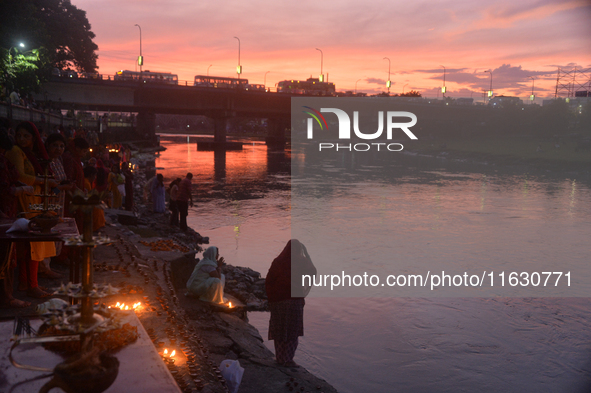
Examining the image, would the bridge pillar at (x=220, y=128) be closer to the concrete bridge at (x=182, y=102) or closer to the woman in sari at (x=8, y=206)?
the concrete bridge at (x=182, y=102)

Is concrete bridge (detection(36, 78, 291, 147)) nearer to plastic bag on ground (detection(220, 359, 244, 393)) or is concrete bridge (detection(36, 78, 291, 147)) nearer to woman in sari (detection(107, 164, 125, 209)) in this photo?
woman in sari (detection(107, 164, 125, 209))

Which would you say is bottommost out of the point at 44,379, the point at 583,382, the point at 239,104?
the point at 583,382

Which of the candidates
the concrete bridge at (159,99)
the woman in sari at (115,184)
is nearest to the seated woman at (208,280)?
the woman in sari at (115,184)

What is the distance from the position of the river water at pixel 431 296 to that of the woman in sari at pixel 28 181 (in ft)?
14.1

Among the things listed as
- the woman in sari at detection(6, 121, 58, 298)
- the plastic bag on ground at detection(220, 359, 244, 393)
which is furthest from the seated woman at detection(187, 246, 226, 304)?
the plastic bag on ground at detection(220, 359, 244, 393)

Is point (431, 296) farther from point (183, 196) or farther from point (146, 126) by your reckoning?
point (146, 126)

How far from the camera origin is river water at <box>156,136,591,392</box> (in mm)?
7777

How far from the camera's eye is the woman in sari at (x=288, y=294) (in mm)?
6316

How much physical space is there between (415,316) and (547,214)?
679 inches

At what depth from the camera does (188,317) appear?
7.54 meters

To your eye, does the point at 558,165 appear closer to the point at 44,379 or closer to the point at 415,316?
the point at 415,316

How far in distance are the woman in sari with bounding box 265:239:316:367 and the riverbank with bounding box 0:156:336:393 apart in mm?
363

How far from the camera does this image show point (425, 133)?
4149 inches

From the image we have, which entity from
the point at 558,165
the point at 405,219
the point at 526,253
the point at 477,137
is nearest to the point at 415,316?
the point at 526,253
